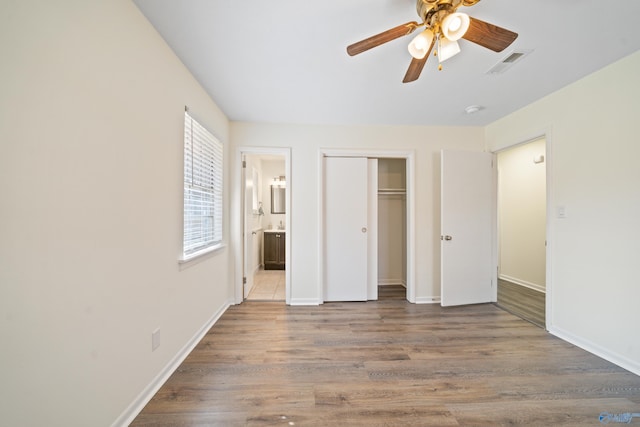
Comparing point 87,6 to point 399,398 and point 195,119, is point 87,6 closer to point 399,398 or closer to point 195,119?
point 195,119

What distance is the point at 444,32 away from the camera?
4.24 feet

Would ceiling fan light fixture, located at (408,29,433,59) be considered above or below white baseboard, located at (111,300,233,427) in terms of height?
above

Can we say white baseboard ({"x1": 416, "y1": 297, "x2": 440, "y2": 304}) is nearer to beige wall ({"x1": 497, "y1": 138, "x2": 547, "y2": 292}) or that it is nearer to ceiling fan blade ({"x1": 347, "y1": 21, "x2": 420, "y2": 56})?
beige wall ({"x1": 497, "y1": 138, "x2": 547, "y2": 292})

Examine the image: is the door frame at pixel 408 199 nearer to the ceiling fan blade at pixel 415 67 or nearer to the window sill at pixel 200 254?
the window sill at pixel 200 254

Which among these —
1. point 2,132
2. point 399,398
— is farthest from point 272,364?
point 2,132

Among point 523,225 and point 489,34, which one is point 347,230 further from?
point 523,225

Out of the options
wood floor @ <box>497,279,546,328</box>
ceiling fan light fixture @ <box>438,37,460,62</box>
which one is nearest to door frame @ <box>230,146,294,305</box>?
ceiling fan light fixture @ <box>438,37,460,62</box>

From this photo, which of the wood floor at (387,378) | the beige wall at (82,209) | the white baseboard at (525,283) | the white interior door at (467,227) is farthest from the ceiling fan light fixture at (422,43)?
the white baseboard at (525,283)

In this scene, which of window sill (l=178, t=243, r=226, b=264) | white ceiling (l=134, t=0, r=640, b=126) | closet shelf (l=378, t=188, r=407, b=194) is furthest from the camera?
closet shelf (l=378, t=188, r=407, b=194)

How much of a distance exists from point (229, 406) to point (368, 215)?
262cm

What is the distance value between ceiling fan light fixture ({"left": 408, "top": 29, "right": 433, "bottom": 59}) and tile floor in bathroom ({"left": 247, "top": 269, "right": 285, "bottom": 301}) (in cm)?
316

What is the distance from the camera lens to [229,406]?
4.98ft

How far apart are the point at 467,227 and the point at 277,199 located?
12.9 ft

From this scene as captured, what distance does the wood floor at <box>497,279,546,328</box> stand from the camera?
2.85 meters
